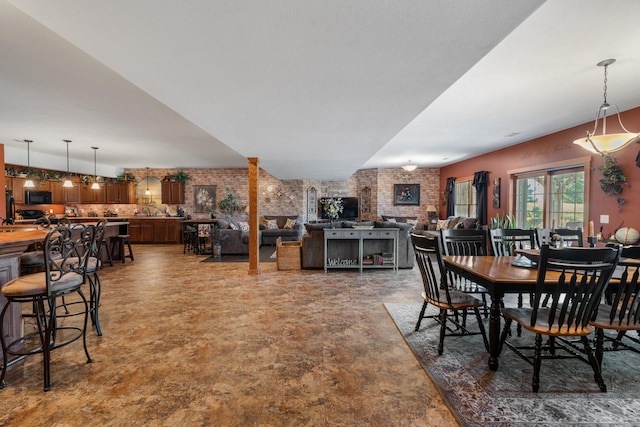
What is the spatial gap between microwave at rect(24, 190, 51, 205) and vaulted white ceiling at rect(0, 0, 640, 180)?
3.13m

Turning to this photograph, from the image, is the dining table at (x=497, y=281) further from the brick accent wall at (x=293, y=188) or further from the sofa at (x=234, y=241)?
the brick accent wall at (x=293, y=188)

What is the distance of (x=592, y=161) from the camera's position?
452 cm

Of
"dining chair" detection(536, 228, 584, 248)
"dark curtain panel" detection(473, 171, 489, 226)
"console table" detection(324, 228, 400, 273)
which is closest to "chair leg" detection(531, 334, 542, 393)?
"dining chair" detection(536, 228, 584, 248)

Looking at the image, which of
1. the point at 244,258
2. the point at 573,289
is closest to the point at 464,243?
the point at 573,289

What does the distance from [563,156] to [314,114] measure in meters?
4.72

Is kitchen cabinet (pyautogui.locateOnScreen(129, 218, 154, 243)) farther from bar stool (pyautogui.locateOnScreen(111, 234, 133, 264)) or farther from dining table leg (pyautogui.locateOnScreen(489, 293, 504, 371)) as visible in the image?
dining table leg (pyautogui.locateOnScreen(489, 293, 504, 371))

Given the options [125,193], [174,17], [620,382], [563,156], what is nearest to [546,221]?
[563,156]

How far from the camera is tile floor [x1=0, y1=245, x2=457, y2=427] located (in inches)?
71.3

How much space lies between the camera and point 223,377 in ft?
7.22

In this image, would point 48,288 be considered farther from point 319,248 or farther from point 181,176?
point 181,176

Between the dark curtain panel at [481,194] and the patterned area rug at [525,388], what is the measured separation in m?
5.37

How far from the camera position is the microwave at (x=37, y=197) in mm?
7445

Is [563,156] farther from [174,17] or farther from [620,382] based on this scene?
[174,17]

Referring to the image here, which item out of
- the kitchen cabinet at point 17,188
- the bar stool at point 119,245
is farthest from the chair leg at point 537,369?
the kitchen cabinet at point 17,188
